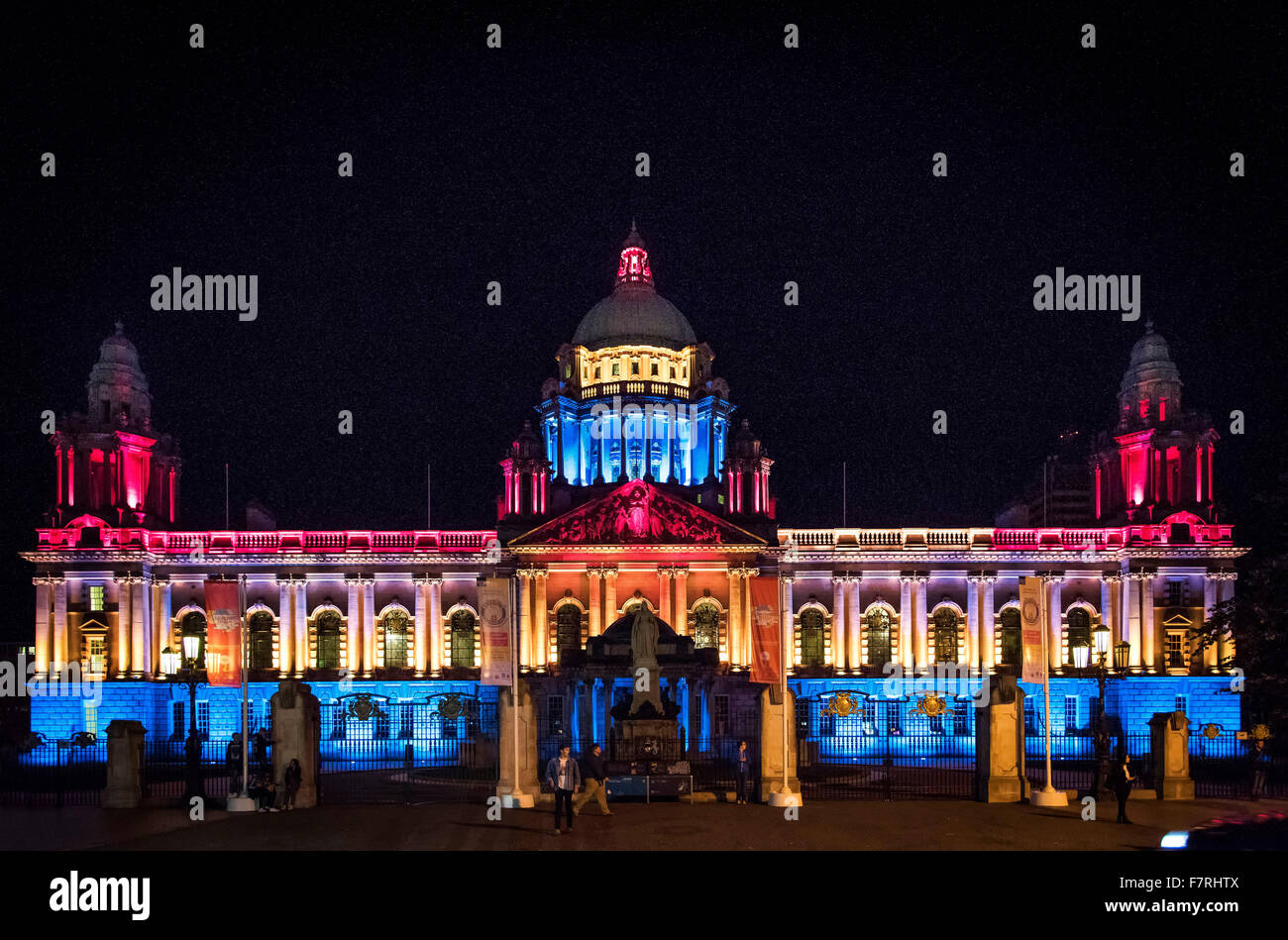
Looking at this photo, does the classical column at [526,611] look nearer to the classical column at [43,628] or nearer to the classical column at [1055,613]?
the classical column at [43,628]

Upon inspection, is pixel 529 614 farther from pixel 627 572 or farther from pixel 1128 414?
pixel 1128 414

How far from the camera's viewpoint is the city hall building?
198 feet

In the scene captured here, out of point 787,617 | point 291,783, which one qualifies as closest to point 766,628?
point 787,617

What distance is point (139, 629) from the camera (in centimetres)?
6069

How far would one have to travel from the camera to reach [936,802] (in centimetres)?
3158

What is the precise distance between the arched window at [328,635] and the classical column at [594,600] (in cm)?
1235

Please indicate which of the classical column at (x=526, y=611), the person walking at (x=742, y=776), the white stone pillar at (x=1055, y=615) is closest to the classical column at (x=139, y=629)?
the classical column at (x=526, y=611)

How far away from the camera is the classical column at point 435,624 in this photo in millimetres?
62906

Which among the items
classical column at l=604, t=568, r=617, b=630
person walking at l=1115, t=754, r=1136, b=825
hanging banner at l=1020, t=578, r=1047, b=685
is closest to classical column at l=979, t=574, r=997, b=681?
classical column at l=604, t=568, r=617, b=630

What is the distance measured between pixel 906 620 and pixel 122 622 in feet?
121

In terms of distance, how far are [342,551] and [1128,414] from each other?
3949 cm

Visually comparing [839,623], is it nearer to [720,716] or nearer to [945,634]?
[945,634]

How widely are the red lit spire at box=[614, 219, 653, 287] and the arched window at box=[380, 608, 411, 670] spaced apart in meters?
26.0
